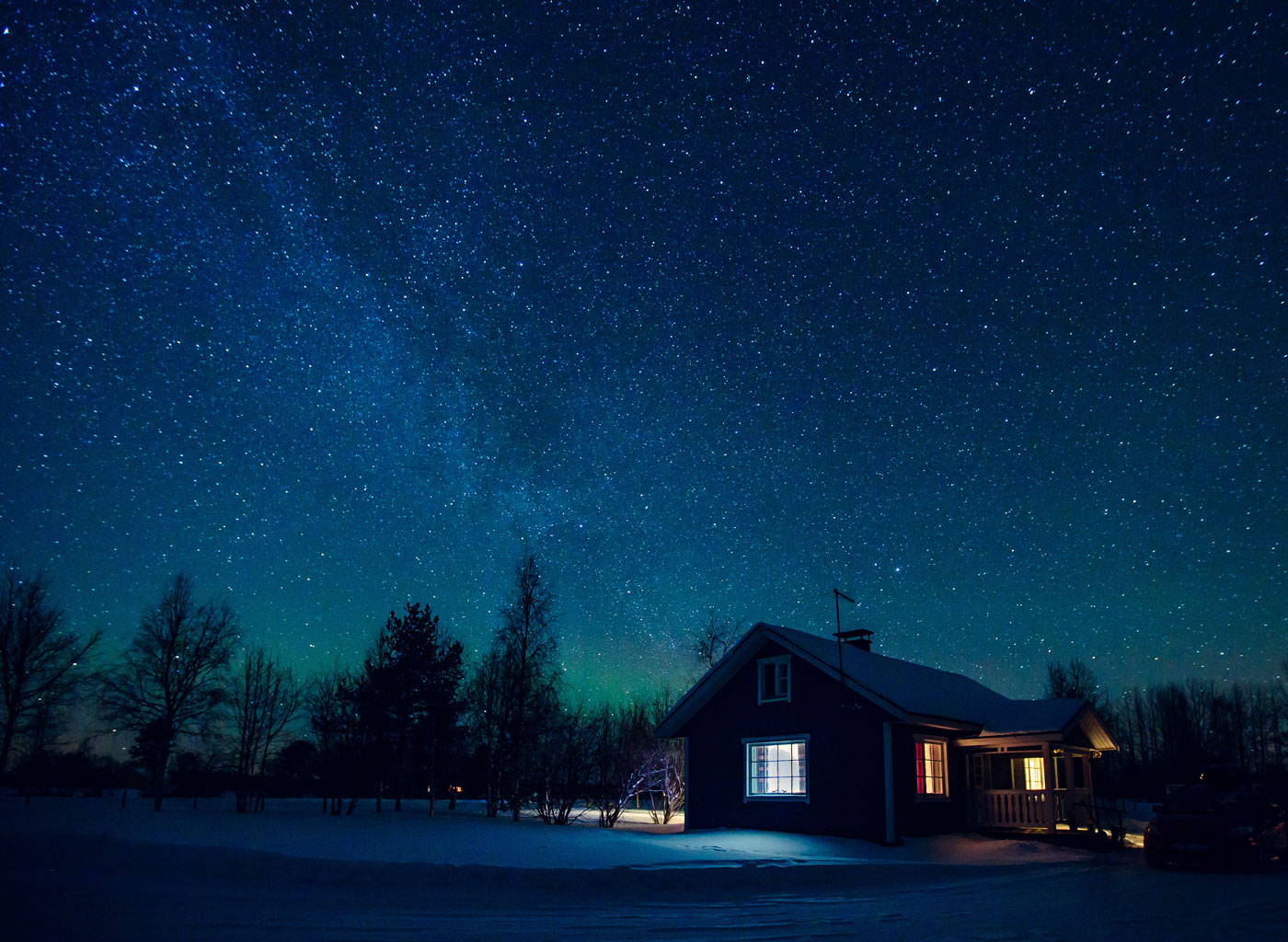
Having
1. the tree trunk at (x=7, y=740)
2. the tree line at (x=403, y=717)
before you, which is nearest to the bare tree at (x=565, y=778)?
the tree line at (x=403, y=717)

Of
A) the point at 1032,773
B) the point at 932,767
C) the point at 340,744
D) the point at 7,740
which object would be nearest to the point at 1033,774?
the point at 1032,773

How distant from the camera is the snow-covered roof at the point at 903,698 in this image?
2142 centimetres

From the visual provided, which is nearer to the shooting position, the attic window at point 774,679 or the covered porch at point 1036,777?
the covered porch at point 1036,777

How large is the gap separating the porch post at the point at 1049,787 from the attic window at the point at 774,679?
6.97 metres

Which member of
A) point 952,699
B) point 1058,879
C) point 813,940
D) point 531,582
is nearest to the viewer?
point 813,940

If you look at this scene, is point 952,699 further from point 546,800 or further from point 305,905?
point 305,905

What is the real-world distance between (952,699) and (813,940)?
63.7 ft

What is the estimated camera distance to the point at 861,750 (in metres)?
21.1

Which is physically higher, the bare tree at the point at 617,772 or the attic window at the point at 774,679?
the attic window at the point at 774,679

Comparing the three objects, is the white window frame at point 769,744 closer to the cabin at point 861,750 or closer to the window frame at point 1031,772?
the cabin at point 861,750

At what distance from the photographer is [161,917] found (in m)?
8.15

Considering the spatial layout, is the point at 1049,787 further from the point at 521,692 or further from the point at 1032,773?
the point at 521,692

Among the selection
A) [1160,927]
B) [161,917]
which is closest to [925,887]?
[1160,927]

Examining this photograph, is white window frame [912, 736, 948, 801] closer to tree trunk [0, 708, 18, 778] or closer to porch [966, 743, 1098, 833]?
porch [966, 743, 1098, 833]
